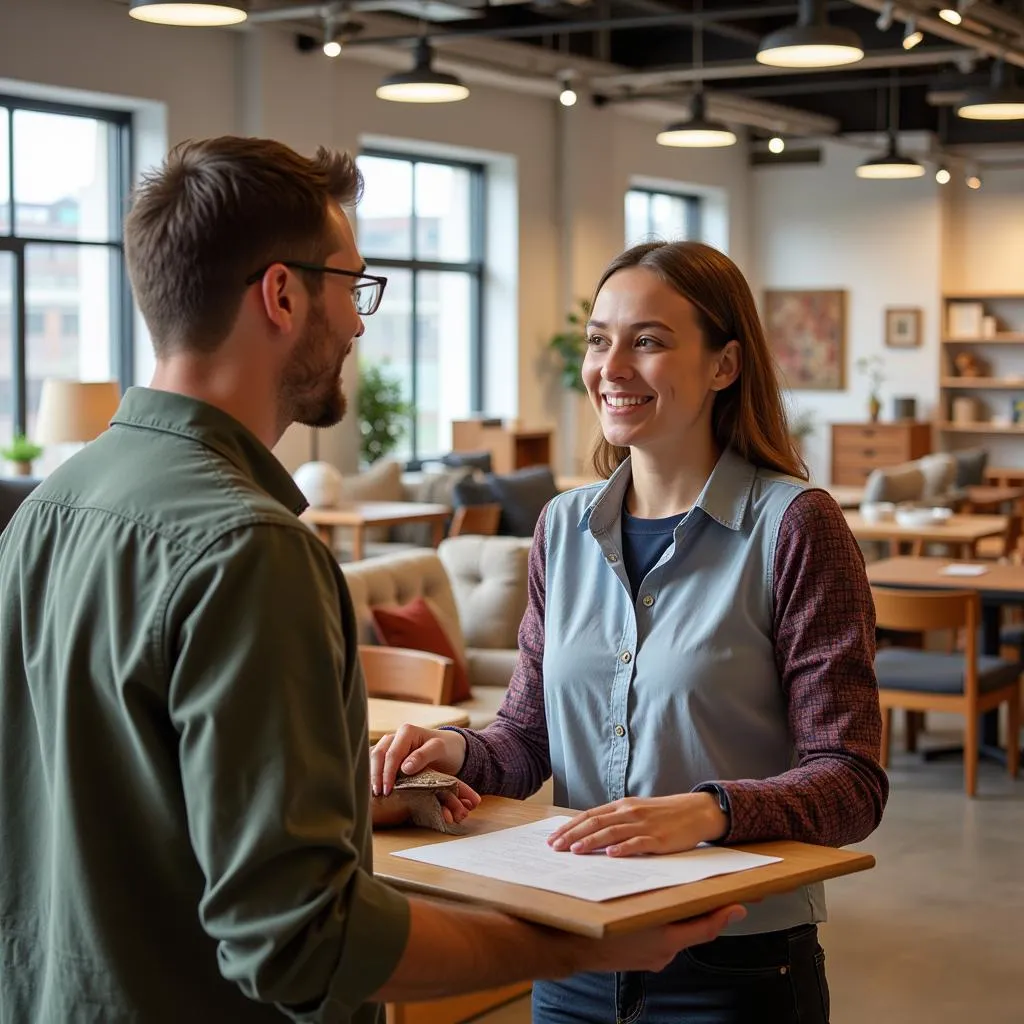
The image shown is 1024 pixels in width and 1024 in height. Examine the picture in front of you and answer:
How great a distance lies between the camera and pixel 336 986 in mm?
1311

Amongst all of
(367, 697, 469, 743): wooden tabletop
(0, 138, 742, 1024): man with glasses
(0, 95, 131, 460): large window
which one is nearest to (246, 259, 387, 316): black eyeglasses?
(0, 138, 742, 1024): man with glasses

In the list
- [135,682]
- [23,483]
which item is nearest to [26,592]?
[135,682]

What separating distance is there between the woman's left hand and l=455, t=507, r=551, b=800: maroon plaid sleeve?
404 mm

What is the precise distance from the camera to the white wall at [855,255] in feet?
51.9

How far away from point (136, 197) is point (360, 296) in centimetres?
24

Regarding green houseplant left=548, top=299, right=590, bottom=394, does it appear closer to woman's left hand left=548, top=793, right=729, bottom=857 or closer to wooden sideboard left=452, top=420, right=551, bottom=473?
wooden sideboard left=452, top=420, right=551, bottom=473

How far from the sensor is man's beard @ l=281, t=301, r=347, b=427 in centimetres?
146

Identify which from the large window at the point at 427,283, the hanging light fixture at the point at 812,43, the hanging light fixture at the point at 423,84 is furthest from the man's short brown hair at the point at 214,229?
the large window at the point at 427,283

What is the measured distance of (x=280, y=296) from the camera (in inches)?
56.1

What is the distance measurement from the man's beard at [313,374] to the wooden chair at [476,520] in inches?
311

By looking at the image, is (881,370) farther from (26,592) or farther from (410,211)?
(26,592)

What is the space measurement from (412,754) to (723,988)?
1.58 ft

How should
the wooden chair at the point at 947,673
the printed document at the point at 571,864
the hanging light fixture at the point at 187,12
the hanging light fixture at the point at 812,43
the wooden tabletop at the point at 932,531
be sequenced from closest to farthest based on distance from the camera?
the printed document at the point at 571,864 < the hanging light fixture at the point at 187,12 < the wooden chair at the point at 947,673 < the hanging light fixture at the point at 812,43 < the wooden tabletop at the point at 932,531

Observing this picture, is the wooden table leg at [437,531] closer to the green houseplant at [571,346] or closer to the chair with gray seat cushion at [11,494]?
the green houseplant at [571,346]
